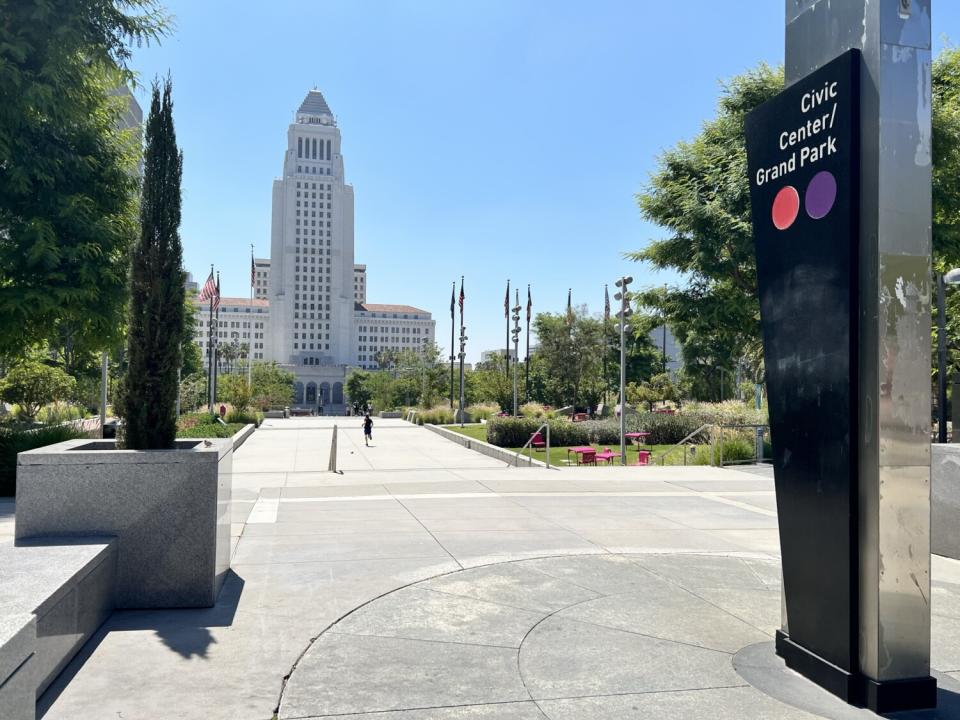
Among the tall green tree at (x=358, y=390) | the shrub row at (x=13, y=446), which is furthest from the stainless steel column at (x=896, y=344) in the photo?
the tall green tree at (x=358, y=390)

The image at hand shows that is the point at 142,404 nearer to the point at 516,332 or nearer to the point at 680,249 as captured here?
the point at 680,249

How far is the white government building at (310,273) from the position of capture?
157m

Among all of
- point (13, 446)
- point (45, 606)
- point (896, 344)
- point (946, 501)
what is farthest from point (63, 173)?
point (946, 501)

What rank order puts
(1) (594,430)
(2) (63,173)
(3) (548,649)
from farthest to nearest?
(1) (594,430), (2) (63,173), (3) (548,649)

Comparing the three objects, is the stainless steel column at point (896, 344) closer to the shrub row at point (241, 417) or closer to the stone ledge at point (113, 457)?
the stone ledge at point (113, 457)

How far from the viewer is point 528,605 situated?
5.61m

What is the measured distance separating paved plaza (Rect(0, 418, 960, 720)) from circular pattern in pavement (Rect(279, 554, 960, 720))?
0.02 m

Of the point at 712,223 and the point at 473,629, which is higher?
the point at 712,223

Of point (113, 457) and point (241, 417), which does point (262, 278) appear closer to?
point (241, 417)

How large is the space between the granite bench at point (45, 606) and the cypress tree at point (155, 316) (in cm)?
112

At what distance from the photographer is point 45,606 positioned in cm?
380

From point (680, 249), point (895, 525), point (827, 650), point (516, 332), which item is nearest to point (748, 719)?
point (827, 650)

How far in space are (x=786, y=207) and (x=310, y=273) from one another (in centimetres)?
16336

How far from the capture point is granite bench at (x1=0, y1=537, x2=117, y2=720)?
2.79 metres
